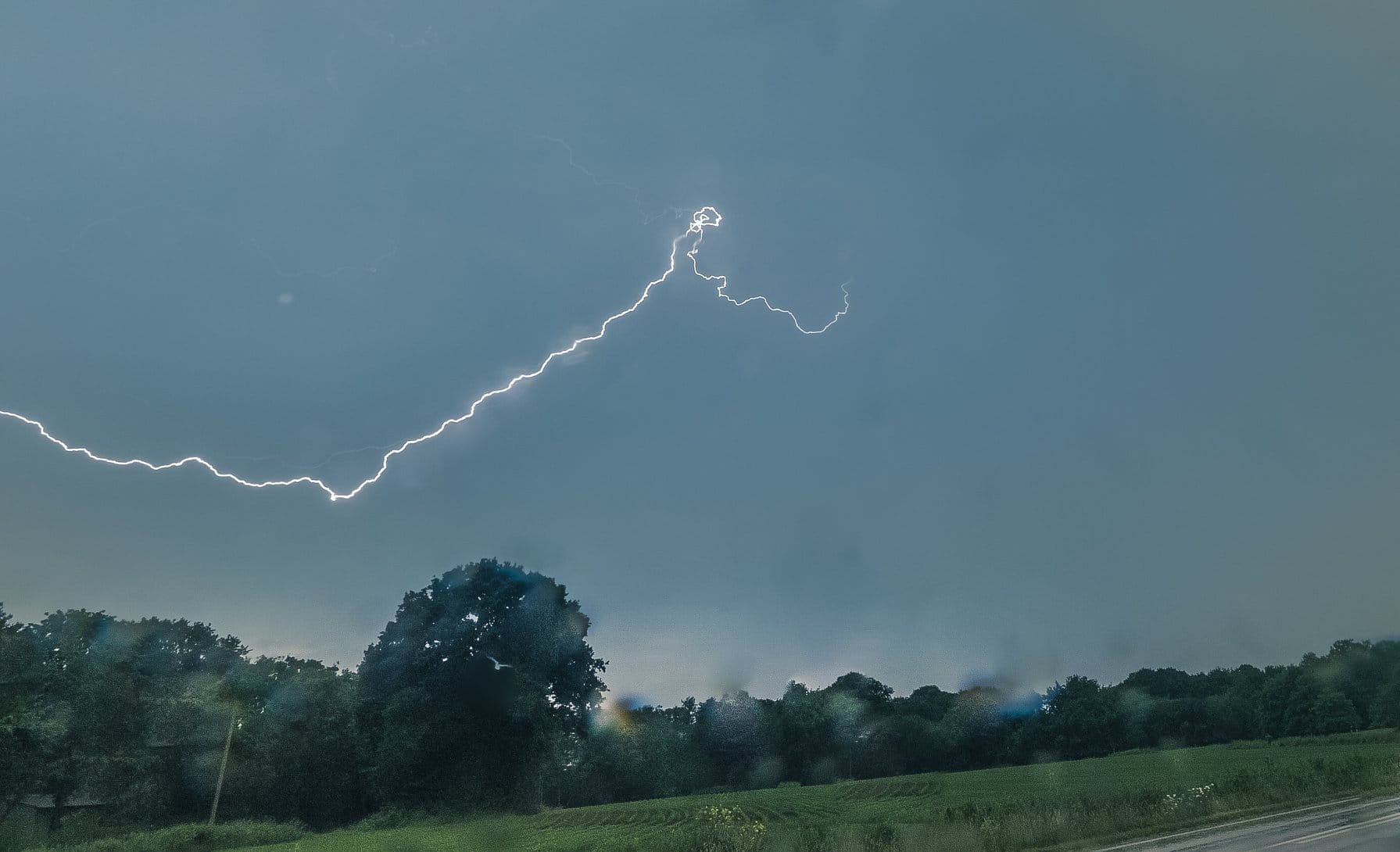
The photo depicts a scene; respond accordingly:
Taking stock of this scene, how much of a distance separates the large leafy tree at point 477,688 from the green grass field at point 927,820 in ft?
13.2

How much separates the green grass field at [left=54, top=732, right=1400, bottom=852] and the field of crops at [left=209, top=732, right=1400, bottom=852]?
5 cm

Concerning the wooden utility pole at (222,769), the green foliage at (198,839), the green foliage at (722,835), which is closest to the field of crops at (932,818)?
the green foliage at (722,835)

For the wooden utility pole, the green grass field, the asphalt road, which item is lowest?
the asphalt road

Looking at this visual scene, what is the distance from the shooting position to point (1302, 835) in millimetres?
21234

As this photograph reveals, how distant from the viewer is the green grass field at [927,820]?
2109cm

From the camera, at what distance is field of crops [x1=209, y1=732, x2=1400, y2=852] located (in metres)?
21.2

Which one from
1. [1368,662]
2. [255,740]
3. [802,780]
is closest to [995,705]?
[802,780]

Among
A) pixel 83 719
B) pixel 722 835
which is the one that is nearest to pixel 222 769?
pixel 83 719

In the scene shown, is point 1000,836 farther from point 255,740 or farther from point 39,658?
point 39,658

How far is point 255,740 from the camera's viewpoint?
6097 centimetres

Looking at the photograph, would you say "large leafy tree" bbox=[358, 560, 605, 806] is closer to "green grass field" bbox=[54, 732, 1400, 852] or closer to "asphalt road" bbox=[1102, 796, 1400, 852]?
"green grass field" bbox=[54, 732, 1400, 852]

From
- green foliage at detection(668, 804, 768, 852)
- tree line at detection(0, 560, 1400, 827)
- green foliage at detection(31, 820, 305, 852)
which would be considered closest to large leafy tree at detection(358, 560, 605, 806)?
tree line at detection(0, 560, 1400, 827)

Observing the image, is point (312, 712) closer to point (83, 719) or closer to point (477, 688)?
point (83, 719)

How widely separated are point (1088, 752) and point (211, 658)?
110378 millimetres
